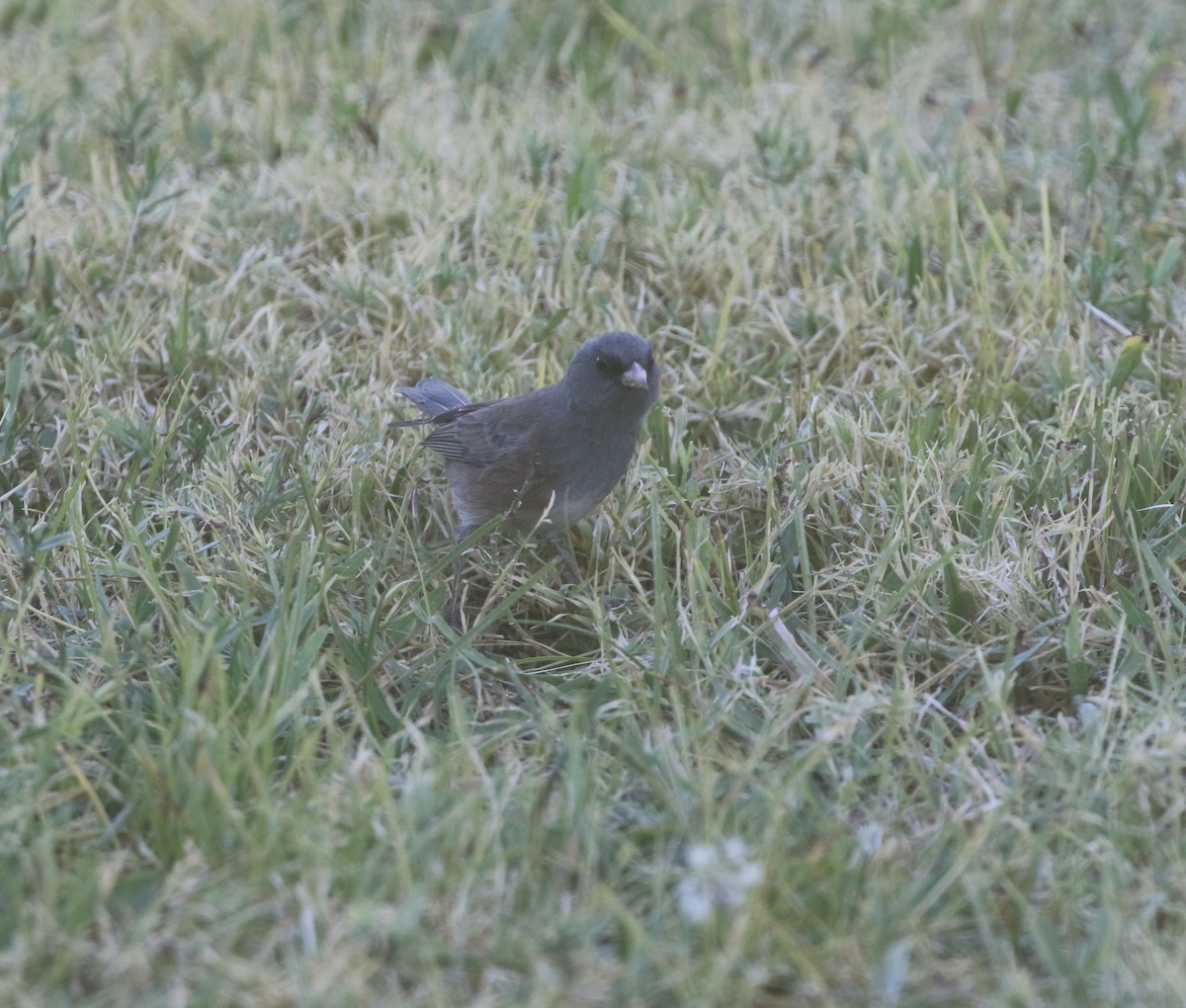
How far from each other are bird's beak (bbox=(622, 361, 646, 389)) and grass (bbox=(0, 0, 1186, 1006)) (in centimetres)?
29

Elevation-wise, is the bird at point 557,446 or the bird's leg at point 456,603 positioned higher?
the bird at point 557,446

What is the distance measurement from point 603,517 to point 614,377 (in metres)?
0.36

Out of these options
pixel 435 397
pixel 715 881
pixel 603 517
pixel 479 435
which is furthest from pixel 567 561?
pixel 715 881

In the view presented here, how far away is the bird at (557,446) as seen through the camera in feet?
10.2

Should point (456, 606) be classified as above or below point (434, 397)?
below

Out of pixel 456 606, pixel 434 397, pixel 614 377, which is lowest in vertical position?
pixel 456 606

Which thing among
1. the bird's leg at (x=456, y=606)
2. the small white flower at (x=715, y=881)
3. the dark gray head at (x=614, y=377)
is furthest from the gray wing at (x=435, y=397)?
the small white flower at (x=715, y=881)

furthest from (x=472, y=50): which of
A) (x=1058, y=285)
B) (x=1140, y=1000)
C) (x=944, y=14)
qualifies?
(x=1140, y=1000)

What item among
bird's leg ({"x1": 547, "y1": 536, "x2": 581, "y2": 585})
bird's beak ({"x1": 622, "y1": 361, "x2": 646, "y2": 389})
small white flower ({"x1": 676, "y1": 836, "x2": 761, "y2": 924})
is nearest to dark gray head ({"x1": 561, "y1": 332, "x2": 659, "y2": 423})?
bird's beak ({"x1": 622, "y1": 361, "x2": 646, "y2": 389})

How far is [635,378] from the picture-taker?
308 centimetres

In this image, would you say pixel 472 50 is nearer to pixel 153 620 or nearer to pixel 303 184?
pixel 303 184

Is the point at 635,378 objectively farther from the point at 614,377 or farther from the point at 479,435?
the point at 479,435

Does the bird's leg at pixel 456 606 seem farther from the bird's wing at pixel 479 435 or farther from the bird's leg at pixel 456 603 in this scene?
the bird's wing at pixel 479 435

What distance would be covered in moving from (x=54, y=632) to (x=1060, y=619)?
200 cm
